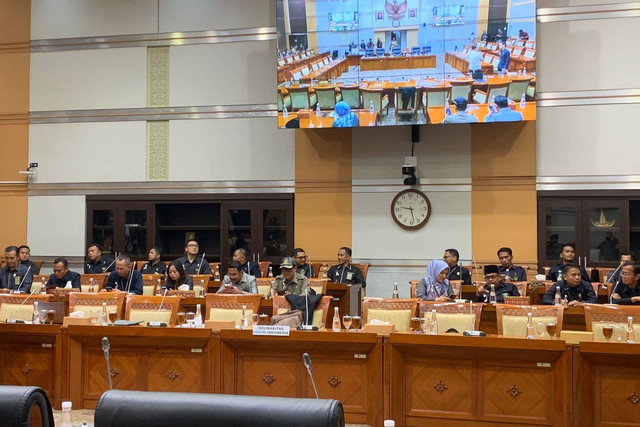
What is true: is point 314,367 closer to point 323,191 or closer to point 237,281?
point 237,281

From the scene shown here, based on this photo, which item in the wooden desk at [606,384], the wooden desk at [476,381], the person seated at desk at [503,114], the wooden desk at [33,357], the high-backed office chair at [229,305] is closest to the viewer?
the wooden desk at [606,384]

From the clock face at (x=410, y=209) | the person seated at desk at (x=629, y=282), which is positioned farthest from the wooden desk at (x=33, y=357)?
the clock face at (x=410, y=209)

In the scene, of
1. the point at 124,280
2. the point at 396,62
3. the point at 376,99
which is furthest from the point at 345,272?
the point at 124,280

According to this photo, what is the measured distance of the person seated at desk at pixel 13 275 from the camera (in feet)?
33.0

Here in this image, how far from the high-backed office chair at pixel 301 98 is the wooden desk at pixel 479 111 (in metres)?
1.85

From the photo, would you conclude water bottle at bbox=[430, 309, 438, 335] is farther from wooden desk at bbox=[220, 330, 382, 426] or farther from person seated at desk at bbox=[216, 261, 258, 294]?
person seated at desk at bbox=[216, 261, 258, 294]

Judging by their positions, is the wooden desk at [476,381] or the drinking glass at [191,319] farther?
the drinking glass at [191,319]

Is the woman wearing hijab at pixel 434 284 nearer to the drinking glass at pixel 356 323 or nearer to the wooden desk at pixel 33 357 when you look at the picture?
the drinking glass at pixel 356 323

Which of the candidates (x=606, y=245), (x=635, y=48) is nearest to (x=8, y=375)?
(x=606, y=245)

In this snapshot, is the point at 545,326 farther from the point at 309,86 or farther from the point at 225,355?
the point at 309,86

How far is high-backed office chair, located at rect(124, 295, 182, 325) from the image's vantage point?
21.2ft

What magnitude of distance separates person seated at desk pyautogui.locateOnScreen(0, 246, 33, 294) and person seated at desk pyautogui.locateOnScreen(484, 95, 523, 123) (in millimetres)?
7148

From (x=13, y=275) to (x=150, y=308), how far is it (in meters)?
4.99

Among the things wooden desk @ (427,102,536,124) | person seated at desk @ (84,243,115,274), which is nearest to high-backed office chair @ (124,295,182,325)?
person seated at desk @ (84,243,115,274)
